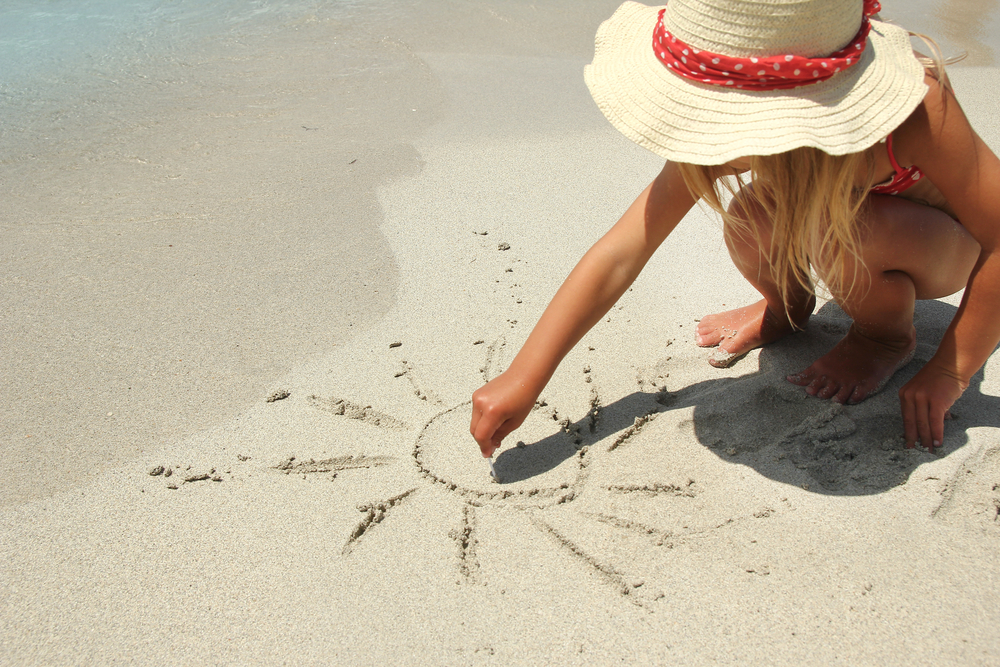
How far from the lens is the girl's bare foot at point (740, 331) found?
2.01 metres

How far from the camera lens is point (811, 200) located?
139 cm

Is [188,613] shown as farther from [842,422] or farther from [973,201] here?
[973,201]

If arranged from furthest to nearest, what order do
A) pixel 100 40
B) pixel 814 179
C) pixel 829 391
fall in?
pixel 100 40 < pixel 829 391 < pixel 814 179

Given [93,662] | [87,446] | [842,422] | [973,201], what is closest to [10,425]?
[87,446]

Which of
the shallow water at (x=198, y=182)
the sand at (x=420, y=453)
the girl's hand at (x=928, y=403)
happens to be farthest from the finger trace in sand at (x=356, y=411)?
the girl's hand at (x=928, y=403)

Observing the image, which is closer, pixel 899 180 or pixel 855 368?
pixel 899 180

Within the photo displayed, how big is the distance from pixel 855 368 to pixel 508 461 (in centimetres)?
86

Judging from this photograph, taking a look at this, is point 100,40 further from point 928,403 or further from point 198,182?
point 928,403

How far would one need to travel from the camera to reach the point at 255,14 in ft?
15.0

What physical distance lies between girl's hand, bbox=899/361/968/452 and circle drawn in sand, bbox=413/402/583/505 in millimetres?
714

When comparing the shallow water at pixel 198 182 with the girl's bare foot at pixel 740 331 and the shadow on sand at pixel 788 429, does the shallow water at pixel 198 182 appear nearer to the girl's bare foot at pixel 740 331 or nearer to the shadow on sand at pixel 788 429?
the shadow on sand at pixel 788 429

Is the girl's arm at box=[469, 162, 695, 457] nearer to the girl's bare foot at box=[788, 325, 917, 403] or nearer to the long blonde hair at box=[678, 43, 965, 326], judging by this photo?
the long blonde hair at box=[678, 43, 965, 326]

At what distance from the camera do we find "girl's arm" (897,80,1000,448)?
1364 mm

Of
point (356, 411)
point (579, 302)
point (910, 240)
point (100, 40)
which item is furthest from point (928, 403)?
point (100, 40)
